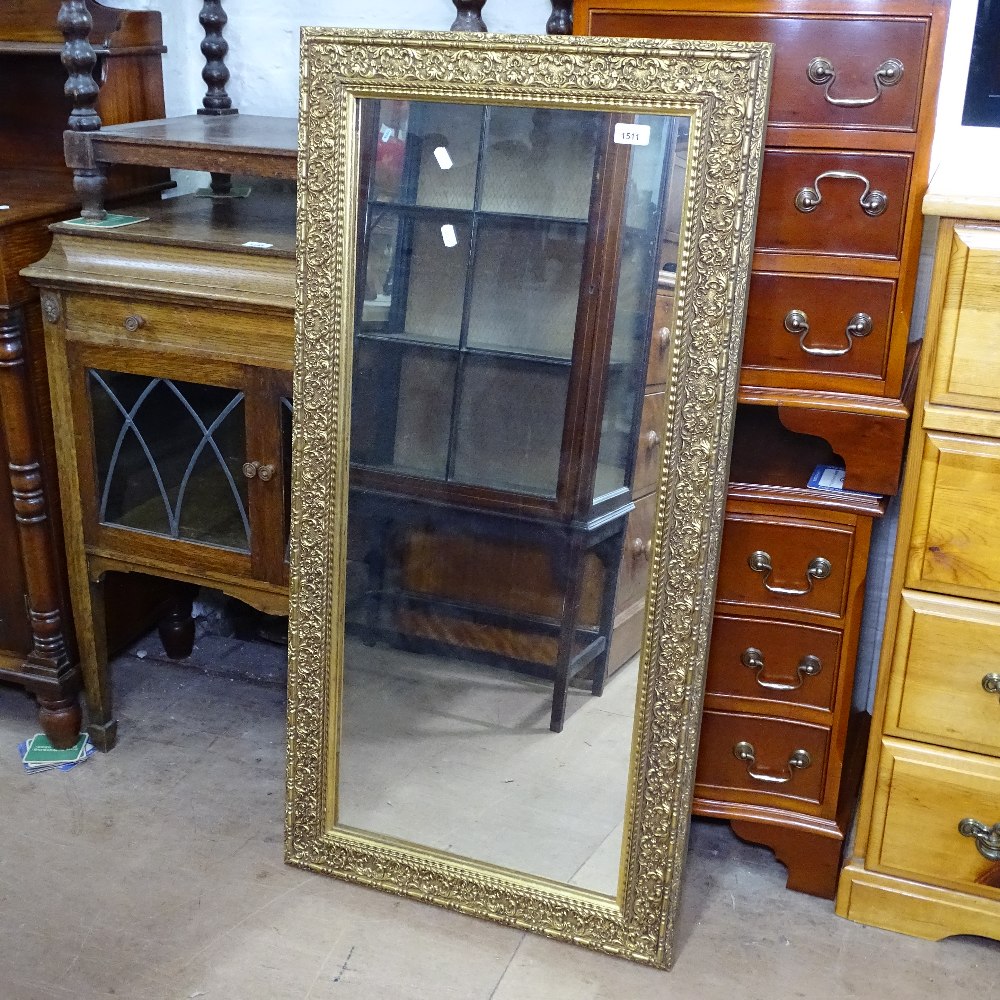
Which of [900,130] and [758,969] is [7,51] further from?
[758,969]

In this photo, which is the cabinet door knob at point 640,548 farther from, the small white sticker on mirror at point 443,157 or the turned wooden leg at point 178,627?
the turned wooden leg at point 178,627

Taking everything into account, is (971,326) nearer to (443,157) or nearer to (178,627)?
(443,157)

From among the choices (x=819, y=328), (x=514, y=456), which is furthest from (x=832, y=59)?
(x=514, y=456)

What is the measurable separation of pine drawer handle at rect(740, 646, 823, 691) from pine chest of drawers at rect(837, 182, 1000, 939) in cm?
10

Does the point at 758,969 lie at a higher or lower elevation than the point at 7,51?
lower

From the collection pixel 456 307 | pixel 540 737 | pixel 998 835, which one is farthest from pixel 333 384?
pixel 998 835

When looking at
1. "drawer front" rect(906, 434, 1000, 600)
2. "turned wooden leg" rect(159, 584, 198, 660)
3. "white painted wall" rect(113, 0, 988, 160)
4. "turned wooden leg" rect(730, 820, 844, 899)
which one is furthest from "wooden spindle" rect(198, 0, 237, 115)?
"turned wooden leg" rect(730, 820, 844, 899)

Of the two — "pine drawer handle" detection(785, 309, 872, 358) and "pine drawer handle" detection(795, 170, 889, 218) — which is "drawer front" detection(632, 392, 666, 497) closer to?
"pine drawer handle" detection(785, 309, 872, 358)

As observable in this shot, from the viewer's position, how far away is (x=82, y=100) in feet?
6.46

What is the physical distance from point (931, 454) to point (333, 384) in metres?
0.87

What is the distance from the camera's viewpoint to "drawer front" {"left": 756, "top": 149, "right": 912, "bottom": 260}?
1.54 metres

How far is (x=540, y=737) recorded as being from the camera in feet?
5.94

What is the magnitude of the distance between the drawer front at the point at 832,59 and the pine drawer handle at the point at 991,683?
0.77 metres

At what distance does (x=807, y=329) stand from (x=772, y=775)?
2.41 feet
